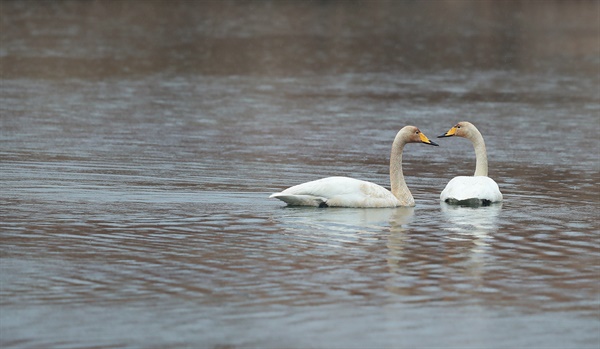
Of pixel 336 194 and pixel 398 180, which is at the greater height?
pixel 398 180

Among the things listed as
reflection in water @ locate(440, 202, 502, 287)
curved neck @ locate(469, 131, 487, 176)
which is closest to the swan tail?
reflection in water @ locate(440, 202, 502, 287)

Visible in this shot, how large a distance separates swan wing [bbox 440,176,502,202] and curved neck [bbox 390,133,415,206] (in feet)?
1.32

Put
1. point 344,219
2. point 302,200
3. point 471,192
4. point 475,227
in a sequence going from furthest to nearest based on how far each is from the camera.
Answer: point 471,192
point 302,200
point 344,219
point 475,227

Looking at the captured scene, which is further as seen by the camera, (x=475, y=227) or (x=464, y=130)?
(x=464, y=130)

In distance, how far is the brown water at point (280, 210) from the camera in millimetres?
8797

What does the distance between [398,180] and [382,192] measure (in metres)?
0.38

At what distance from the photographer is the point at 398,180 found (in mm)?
14398

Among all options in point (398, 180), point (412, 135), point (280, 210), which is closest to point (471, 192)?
point (398, 180)

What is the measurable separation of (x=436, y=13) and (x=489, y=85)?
41.1 meters

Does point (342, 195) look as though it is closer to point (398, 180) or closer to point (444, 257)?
point (398, 180)

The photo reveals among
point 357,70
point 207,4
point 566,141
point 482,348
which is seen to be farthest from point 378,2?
point 482,348

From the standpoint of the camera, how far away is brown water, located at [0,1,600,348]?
880cm

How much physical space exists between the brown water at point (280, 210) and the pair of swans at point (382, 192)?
6.5 inches

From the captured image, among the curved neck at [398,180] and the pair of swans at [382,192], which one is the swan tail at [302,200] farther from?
the curved neck at [398,180]
